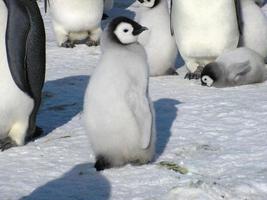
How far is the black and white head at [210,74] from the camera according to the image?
18.7 ft

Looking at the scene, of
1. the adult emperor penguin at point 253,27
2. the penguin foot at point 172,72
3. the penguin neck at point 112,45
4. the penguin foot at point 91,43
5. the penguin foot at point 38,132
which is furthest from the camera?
the penguin foot at point 91,43

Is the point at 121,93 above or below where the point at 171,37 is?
above

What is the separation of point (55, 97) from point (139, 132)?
165cm

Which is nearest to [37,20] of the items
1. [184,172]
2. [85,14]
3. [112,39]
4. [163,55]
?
[112,39]

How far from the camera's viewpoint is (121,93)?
12.6ft

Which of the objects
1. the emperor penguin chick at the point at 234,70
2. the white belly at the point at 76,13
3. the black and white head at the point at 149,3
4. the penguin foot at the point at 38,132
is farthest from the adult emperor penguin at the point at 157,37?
the penguin foot at the point at 38,132

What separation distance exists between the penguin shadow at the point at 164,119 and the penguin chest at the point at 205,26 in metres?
0.81

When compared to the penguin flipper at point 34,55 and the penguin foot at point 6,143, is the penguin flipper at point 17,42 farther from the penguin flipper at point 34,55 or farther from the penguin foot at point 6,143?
the penguin foot at point 6,143

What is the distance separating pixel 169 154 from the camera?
13.7 feet

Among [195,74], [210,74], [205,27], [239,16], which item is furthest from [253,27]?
[210,74]

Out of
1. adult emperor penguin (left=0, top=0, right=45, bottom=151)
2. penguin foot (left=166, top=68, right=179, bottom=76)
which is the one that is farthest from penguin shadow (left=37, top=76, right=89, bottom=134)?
penguin foot (left=166, top=68, right=179, bottom=76)

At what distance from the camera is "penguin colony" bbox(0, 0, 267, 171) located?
388cm

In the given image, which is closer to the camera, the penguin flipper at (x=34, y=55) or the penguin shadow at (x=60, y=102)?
the penguin flipper at (x=34, y=55)

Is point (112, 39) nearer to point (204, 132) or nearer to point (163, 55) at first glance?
point (204, 132)
